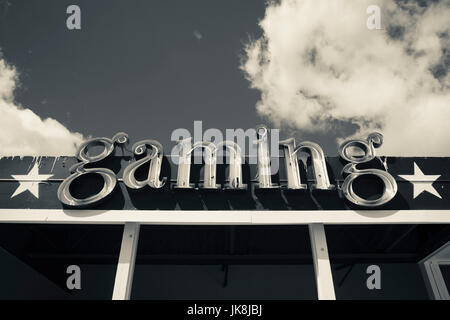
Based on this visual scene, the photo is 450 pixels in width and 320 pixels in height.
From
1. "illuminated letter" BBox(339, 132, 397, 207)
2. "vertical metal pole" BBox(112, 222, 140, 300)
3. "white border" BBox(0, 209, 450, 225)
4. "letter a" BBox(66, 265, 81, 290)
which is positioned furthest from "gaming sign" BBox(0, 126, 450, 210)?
"letter a" BBox(66, 265, 81, 290)

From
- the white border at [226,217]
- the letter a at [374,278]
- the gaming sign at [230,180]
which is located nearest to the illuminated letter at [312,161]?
the gaming sign at [230,180]

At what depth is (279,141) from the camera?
936 cm

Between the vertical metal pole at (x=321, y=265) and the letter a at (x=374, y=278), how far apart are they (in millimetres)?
5564

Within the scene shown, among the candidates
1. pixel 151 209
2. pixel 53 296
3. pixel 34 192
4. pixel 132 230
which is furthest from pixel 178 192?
pixel 53 296

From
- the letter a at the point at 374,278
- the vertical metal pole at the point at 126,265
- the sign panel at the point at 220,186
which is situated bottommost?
the vertical metal pole at the point at 126,265

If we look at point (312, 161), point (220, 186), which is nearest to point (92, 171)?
point (220, 186)

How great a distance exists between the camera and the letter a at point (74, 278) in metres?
11.8

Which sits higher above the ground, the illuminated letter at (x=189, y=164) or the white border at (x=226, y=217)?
the illuminated letter at (x=189, y=164)

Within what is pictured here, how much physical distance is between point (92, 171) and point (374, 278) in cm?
1096

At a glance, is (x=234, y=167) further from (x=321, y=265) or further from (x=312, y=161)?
(x=321, y=265)

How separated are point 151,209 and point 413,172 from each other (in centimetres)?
769

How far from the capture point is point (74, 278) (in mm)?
12578

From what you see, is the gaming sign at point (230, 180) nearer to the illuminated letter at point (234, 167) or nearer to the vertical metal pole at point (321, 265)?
the illuminated letter at point (234, 167)

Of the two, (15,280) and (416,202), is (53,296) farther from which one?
(416,202)
